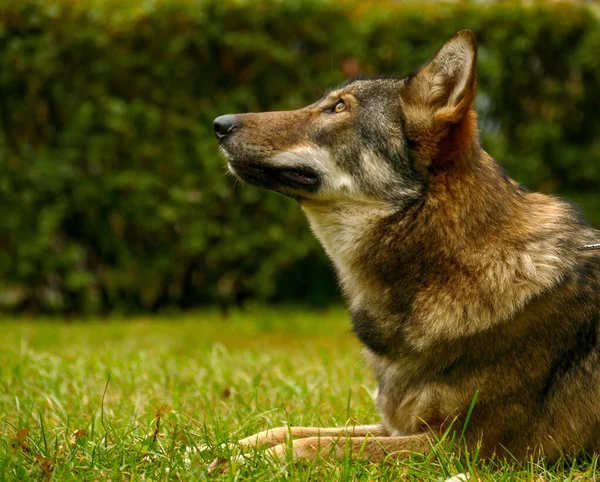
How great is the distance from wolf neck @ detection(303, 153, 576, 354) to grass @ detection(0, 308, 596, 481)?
1.61ft

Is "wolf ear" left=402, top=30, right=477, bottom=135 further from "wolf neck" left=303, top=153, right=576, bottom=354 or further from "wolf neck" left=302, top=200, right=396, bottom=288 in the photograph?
"wolf neck" left=302, top=200, right=396, bottom=288

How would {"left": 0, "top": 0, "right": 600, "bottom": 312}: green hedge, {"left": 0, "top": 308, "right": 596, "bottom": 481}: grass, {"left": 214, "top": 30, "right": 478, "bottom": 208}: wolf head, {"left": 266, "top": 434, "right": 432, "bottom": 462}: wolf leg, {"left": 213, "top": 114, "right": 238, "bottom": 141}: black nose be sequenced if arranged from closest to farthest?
{"left": 0, "top": 308, "right": 596, "bottom": 481}: grass < {"left": 266, "top": 434, "right": 432, "bottom": 462}: wolf leg < {"left": 214, "top": 30, "right": 478, "bottom": 208}: wolf head < {"left": 213, "top": 114, "right": 238, "bottom": 141}: black nose < {"left": 0, "top": 0, "right": 600, "bottom": 312}: green hedge

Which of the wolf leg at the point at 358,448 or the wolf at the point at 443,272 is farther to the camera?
the wolf at the point at 443,272

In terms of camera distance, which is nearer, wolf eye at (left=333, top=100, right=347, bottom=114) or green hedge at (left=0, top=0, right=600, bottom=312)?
wolf eye at (left=333, top=100, right=347, bottom=114)

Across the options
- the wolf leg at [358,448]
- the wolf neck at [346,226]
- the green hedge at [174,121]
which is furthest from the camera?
the green hedge at [174,121]

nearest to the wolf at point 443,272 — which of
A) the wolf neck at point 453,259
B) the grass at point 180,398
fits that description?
the wolf neck at point 453,259

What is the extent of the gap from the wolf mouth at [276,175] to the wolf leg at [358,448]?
3.53 feet

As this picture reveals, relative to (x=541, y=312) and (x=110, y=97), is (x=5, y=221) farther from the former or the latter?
(x=541, y=312)

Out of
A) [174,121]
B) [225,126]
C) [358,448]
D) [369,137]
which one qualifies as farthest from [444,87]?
[174,121]

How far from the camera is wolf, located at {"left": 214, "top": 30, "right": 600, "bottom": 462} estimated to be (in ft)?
10.5

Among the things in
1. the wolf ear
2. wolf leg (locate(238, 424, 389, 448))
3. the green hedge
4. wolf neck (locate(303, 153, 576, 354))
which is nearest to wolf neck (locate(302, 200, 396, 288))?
wolf neck (locate(303, 153, 576, 354))

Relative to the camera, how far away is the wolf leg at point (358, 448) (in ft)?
10.1

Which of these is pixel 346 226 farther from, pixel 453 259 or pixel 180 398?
pixel 180 398

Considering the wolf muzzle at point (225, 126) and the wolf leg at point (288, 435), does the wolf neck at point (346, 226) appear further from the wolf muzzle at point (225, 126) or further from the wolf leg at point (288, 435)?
the wolf leg at point (288, 435)
